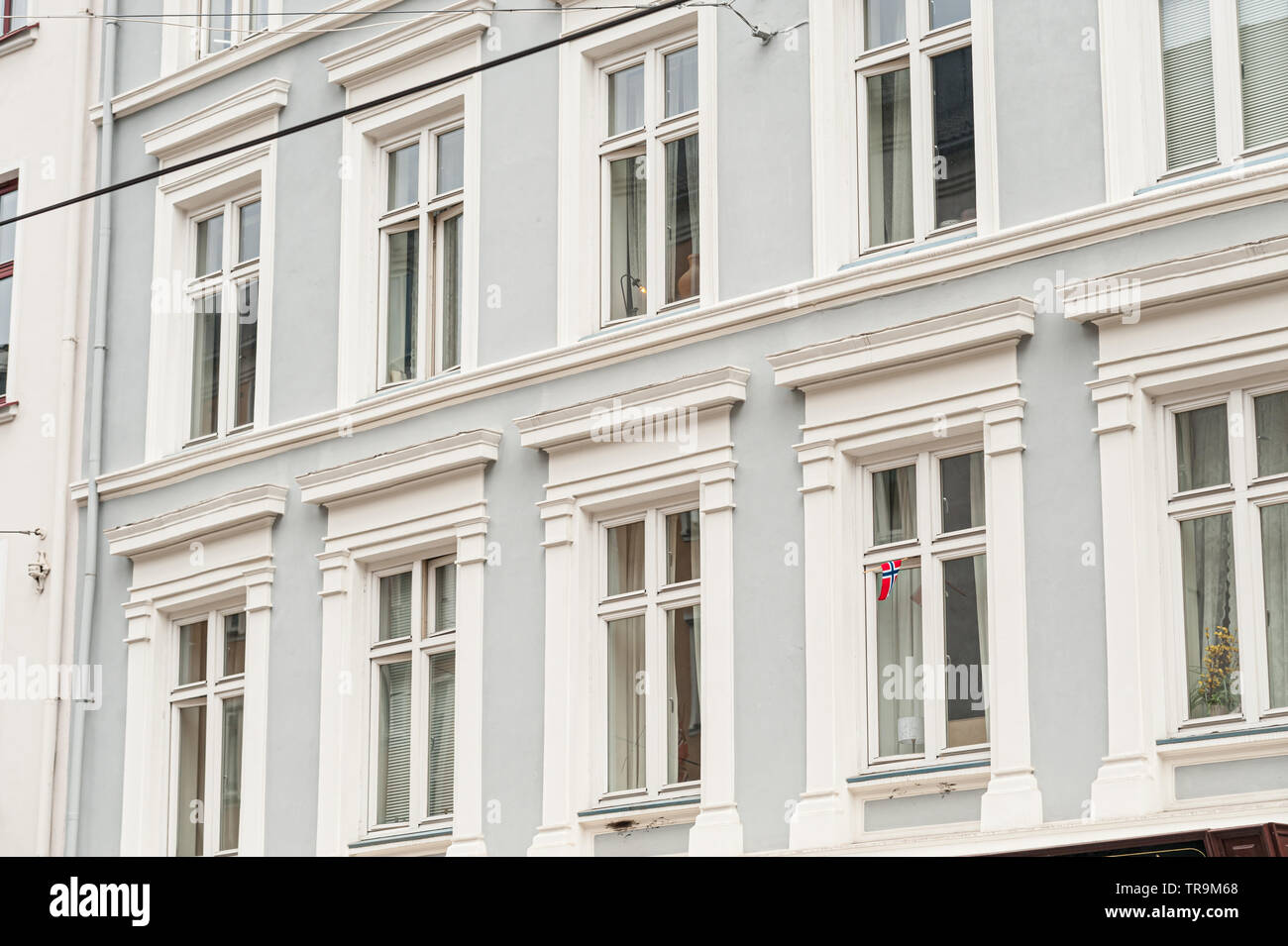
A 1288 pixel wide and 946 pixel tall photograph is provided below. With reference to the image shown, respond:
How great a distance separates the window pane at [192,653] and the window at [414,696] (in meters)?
2.35

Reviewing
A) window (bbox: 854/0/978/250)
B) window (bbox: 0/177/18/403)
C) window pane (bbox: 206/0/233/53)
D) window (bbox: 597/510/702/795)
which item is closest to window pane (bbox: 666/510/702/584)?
window (bbox: 597/510/702/795)

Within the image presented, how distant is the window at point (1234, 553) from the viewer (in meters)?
15.9

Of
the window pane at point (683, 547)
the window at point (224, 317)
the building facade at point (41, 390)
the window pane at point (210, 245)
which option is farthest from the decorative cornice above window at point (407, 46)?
the window pane at point (683, 547)

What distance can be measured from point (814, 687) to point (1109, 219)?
3.95 meters

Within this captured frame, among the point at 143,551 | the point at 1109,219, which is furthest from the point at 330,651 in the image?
the point at 1109,219

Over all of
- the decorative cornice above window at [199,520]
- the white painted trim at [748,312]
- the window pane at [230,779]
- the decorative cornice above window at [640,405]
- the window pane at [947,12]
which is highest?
the window pane at [947,12]

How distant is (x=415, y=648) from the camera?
68.1 ft

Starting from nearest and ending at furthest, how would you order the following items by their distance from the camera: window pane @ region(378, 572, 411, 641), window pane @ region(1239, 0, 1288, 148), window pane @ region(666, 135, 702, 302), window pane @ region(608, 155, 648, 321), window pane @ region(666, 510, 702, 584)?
window pane @ region(1239, 0, 1288, 148) < window pane @ region(666, 510, 702, 584) < window pane @ region(666, 135, 702, 302) < window pane @ region(608, 155, 648, 321) < window pane @ region(378, 572, 411, 641)

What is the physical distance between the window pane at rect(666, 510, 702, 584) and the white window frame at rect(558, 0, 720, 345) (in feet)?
5.50

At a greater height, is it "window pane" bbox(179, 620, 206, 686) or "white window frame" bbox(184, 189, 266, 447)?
"white window frame" bbox(184, 189, 266, 447)

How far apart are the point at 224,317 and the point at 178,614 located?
9.42 feet

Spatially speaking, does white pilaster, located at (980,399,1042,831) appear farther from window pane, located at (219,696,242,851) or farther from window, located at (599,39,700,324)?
window pane, located at (219,696,242,851)

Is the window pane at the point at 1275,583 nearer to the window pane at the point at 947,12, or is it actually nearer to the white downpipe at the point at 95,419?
the window pane at the point at 947,12

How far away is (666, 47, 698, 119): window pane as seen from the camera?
65.6 ft
